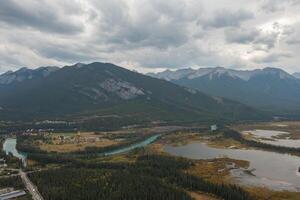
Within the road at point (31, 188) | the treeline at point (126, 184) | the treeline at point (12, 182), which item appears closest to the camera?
the road at point (31, 188)

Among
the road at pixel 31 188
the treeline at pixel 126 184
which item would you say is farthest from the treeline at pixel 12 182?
the treeline at pixel 126 184

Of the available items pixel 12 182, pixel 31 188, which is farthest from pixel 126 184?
pixel 12 182

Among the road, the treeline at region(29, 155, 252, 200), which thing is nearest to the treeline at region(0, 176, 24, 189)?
the road

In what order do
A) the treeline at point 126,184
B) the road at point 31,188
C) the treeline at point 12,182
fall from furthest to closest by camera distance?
the treeline at point 12,182 → the treeline at point 126,184 → the road at point 31,188

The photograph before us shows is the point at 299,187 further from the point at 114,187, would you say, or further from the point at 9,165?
the point at 9,165

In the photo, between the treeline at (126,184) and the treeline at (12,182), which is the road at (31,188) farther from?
the treeline at (12,182)
